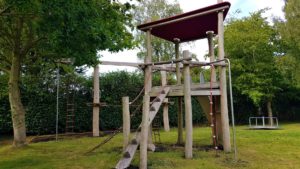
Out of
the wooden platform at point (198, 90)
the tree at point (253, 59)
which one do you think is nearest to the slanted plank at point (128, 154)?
the wooden platform at point (198, 90)

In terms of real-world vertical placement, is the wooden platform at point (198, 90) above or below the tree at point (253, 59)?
below

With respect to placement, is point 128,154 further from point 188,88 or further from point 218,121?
point 218,121

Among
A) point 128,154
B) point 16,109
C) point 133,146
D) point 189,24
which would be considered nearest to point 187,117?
point 133,146

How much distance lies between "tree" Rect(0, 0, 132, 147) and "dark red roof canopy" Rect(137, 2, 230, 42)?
956 millimetres

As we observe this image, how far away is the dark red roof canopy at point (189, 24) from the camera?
6.90m

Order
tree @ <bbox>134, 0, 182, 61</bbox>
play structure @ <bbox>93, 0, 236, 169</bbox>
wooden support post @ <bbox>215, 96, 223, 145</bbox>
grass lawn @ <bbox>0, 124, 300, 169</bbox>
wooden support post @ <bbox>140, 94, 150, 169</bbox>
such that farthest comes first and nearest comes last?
1. tree @ <bbox>134, 0, 182, 61</bbox>
2. wooden support post @ <bbox>215, 96, 223, 145</bbox>
3. play structure @ <bbox>93, 0, 236, 169</bbox>
4. grass lawn @ <bbox>0, 124, 300, 169</bbox>
5. wooden support post @ <bbox>140, 94, 150, 169</bbox>

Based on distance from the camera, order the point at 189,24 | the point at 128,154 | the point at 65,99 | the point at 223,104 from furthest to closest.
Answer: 1. the point at 65,99
2. the point at 189,24
3. the point at 223,104
4. the point at 128,154

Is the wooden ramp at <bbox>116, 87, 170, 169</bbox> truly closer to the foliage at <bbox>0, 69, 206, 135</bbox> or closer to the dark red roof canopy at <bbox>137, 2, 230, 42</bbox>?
the dark red roof canopy at <bbox>137, 2, 230, 42</bbox>

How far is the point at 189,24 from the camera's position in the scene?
768cm

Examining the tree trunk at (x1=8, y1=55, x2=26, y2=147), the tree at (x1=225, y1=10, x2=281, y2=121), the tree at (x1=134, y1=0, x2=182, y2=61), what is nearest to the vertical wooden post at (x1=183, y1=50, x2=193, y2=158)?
the tree trunk at (x1=8, y1=55, x2=26, y2=147)

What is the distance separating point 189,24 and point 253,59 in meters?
10.6

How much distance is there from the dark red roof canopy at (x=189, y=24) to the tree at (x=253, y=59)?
27.8 ft

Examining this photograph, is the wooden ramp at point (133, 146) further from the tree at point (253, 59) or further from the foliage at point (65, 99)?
the tree at point (253, 59)

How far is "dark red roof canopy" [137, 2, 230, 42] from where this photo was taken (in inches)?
272
